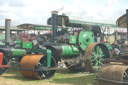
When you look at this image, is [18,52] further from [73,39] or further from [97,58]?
[97,58]

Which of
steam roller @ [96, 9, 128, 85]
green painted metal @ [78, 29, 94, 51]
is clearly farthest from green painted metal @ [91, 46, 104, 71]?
steam roller @ [96, 9, 128, 85]

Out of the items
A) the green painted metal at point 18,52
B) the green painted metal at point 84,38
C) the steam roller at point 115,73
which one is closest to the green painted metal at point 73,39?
the green painted metal at point 84,38

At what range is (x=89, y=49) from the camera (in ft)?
21.4

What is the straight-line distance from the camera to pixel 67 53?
7.24 meters

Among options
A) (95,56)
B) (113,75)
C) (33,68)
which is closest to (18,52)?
(33,68)

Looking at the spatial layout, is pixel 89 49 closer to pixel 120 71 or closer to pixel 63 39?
pixel 63 39

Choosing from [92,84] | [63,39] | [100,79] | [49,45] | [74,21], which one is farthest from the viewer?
[74,21]

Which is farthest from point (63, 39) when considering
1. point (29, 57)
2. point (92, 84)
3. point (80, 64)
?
point (92, 84)

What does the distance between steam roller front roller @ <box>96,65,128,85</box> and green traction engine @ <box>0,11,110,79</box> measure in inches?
82.4

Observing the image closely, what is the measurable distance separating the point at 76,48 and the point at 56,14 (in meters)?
1.92

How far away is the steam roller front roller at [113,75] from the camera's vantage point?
3.78m

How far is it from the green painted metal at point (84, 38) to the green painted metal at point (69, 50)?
11.7 inches

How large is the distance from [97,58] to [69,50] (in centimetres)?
109

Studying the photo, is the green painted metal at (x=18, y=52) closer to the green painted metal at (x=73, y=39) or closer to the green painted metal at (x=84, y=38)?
the green painted metal at (x=73, y=39)
